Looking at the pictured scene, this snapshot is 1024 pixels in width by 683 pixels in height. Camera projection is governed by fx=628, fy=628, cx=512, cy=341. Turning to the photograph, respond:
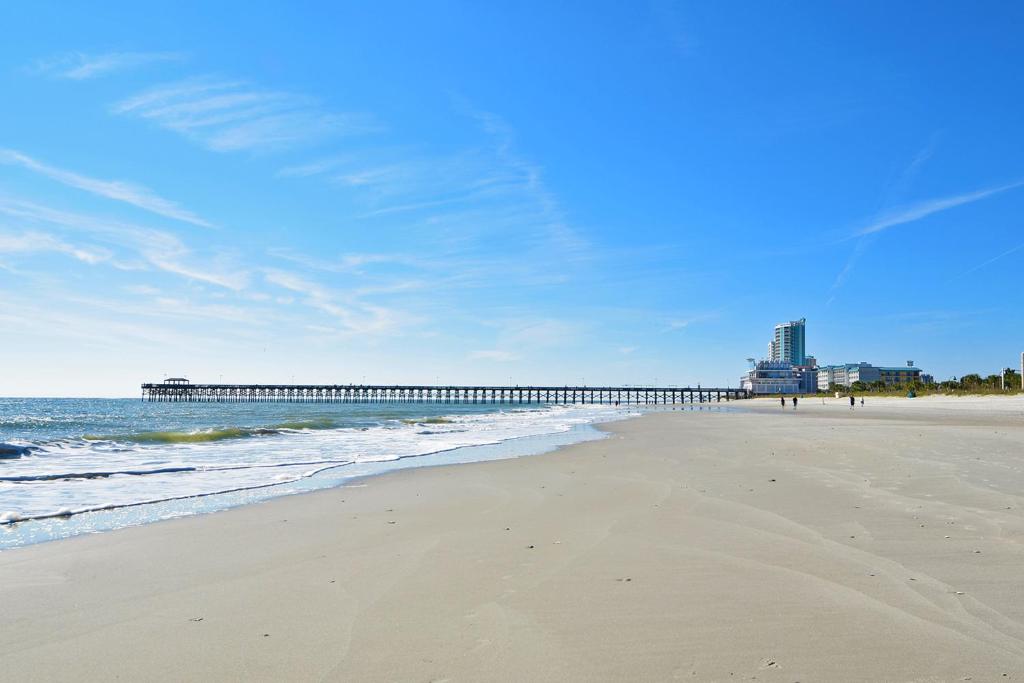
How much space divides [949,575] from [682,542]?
179 centimetres

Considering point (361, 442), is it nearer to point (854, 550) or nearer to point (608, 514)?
point (608, 514)

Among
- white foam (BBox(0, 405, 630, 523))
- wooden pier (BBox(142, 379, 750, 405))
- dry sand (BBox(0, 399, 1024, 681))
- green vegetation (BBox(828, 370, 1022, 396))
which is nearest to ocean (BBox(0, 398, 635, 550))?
white foam (BBox(0, 405, 630, 523))

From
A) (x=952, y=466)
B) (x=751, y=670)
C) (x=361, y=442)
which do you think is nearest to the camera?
(x=751, y=670)

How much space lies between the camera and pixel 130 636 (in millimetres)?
3148

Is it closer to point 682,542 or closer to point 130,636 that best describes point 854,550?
point 682,542

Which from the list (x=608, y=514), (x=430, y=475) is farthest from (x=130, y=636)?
(x=430, y=475)

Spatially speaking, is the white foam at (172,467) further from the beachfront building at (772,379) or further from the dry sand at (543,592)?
the beachfront building at (772,379)

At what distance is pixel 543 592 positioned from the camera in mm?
3805

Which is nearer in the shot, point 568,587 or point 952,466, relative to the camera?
point 568,587

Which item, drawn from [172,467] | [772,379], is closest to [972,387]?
[172,467]

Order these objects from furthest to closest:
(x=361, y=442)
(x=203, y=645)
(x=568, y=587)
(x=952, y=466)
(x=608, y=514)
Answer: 1. (x=361, y=442)
2. (x=952, y=466)
3. (x=608, y=514)
4. (x=568, y=587)
5. (x=203, y=645)

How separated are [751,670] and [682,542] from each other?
249 centimetres

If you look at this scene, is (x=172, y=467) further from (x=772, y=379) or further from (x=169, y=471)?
(x=772, y=379)

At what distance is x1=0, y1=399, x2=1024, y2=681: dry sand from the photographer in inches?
109
